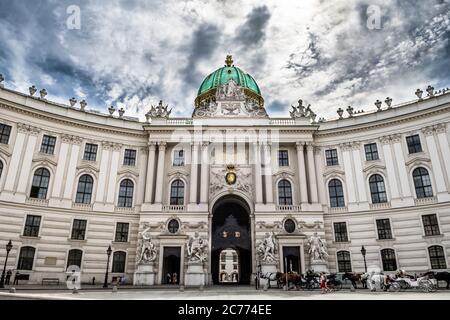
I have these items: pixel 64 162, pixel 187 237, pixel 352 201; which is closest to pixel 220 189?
pixel 187 237

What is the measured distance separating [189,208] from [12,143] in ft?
65.6

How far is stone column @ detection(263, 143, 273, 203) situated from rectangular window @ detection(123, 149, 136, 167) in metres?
16.5

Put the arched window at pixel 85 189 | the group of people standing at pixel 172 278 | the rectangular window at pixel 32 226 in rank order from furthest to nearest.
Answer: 1. the arched window at pixel 85 189
2. the group of people standing at pixel 172 278
3. the rectangular window at pixel 32 226

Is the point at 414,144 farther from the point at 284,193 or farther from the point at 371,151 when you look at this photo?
the point at 284,193

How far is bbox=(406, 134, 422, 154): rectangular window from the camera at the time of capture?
34.1m

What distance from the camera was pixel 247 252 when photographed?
1507 inches

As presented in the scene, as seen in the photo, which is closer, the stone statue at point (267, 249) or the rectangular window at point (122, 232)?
the stone statue at point (267, 249)

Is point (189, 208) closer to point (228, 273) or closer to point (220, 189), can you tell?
point (220, 189)

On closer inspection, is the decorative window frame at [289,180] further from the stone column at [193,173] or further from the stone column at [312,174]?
the stone column at [193,173]

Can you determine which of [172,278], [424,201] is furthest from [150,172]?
[424,201]

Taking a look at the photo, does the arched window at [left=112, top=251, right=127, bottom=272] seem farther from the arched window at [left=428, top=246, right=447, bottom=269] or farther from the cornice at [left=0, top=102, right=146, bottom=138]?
the arched window at [left=428, top=246, right=447, bottom=269]

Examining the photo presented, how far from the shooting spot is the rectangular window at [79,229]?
108ft

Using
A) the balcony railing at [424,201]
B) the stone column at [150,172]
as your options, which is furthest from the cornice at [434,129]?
the stone column at [150,172]

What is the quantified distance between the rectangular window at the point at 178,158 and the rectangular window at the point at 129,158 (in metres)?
5.15
